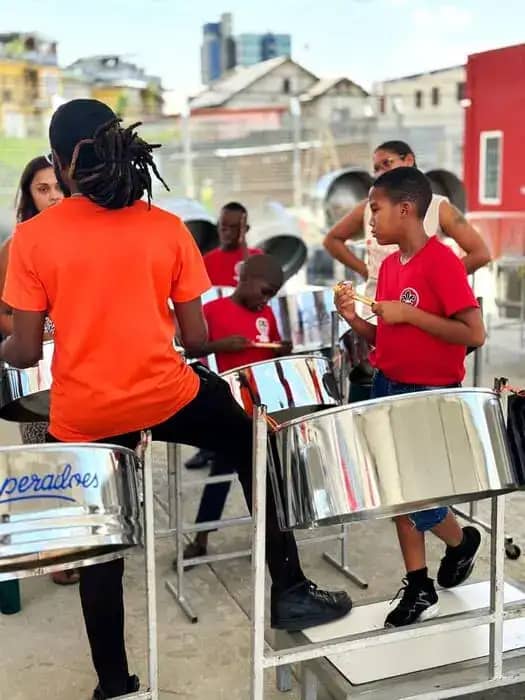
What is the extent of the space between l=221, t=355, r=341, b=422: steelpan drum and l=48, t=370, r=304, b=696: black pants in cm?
25

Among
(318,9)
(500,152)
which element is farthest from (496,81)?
(318,9)

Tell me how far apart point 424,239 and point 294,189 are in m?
4.30

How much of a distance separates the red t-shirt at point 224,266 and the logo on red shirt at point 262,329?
31.6 inches

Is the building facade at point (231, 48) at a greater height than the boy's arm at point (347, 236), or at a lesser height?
greater

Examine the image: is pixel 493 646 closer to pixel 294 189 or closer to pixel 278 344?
pixel 278 344

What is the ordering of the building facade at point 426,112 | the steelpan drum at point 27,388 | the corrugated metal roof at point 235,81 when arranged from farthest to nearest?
the building facade at point 426,112 < the corrugated metal roof at point 235,81 < the steelpan drum at point 27,388

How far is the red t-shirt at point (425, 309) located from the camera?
153 centimetres

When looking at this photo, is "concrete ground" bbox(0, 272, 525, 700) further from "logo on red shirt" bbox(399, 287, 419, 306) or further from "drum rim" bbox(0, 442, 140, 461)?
"logo on red shirt" bbox(399, 287, 419, 306)

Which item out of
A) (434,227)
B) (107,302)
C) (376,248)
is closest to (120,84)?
(376,248)

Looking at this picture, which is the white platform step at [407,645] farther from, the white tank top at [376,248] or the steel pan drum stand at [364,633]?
the white tank top at [376,248]

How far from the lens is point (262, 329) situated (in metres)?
2.15

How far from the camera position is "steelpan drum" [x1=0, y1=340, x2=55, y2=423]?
1833 mm

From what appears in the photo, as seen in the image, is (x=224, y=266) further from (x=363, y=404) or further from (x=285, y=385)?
(x=363, y=404)

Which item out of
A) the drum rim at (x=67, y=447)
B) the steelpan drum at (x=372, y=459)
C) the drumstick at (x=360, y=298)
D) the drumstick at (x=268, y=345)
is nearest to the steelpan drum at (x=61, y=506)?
the drum rim at (x=67, y=447)
